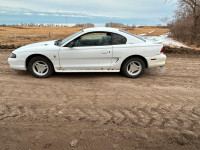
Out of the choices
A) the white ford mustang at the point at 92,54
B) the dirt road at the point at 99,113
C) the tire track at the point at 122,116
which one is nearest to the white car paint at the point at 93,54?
the white ford mustang at the point at 92,54

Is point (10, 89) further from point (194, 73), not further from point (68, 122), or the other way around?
point (194, 73)

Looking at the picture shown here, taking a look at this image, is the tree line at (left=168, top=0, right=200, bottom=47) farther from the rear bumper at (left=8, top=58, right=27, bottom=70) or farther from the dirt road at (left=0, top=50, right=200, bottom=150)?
the rear bumper at (left=8, top=58, right=27, bottom=70)

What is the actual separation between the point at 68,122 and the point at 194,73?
4797 millimetres

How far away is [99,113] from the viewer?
3.37m

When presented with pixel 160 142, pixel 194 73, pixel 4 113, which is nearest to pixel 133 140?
pixel 160 142

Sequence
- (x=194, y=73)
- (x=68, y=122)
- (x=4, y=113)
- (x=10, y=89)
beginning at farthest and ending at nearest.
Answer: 1. (x=194, y=73)
2. (x=10, y=89)
3. (x=4, y=113)
4. (x=68, y=122)

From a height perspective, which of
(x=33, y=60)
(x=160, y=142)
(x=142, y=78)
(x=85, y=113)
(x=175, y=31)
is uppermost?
(x=175, y=31)

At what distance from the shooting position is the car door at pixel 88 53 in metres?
5.09

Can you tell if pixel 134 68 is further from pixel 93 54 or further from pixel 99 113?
pixel 99 113

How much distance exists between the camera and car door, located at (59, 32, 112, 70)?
509 centimetres

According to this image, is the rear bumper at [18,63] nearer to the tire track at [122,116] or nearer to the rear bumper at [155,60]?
the tire track at [122,116]

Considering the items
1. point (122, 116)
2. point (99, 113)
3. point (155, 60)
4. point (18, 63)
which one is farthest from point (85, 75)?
point (122, 116)

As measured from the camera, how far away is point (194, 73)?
5.82 meters

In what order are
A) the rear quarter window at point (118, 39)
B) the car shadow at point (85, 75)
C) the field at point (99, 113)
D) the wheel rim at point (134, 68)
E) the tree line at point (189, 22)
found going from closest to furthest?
→ the field at point (99, 113) < the rear quarter window at point (118, 39) < the wheel rim at point (134, 68) < the car shadow at point (85, 75) < the tree line at point (189, 22)
